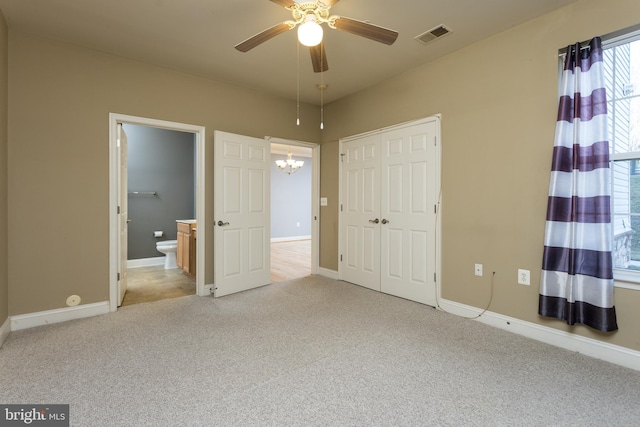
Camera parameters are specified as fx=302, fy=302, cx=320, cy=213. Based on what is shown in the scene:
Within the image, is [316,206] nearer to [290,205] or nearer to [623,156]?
[623,156]

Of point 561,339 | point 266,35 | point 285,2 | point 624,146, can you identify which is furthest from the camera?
point 561,339

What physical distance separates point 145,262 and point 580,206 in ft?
20.3

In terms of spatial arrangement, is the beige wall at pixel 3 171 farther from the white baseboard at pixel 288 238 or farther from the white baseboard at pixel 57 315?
the white baseboard at pixel 288 238

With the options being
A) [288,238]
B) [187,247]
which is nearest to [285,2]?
[187,247]

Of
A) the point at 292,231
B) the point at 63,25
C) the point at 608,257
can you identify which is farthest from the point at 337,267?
the point at 292,231

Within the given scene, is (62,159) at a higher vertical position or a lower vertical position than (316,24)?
lower

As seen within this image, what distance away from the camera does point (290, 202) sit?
29.9 feet

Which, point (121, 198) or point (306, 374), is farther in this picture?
point (121, 198)

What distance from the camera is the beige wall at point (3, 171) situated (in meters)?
2.53

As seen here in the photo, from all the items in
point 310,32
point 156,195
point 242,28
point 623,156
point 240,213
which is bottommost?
point 240,213

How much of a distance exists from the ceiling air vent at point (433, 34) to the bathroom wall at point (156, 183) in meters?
4.79

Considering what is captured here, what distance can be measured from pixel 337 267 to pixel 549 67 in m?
3.37

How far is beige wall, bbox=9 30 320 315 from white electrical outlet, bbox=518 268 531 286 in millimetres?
4038

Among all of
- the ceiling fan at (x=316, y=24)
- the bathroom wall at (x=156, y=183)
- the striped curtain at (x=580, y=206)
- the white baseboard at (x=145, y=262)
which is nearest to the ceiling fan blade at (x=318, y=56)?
the ceiling fan at (x=316, y=24)
